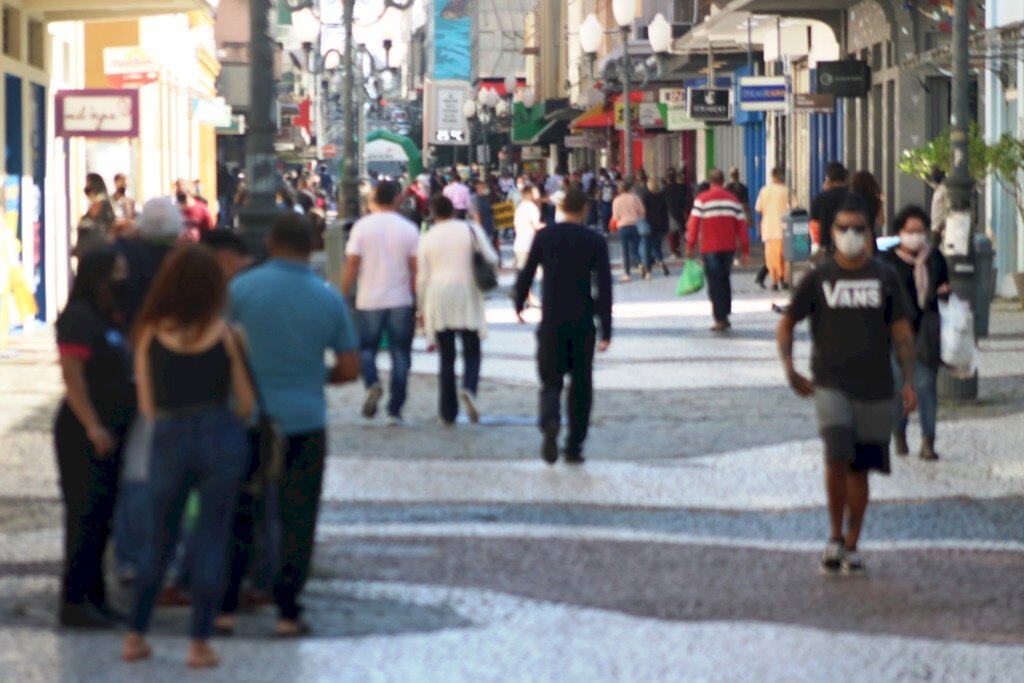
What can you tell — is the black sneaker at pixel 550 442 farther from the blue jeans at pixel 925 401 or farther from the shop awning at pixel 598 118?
the shop awning at pixel 598 118

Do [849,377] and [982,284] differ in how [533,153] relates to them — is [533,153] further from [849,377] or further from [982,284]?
[849,377]

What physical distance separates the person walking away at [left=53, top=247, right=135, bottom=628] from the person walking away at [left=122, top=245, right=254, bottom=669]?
80 centimetres

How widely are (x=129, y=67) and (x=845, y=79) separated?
11.0 meters

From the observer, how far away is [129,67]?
32969 mm

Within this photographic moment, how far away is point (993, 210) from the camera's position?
2797 centimetres

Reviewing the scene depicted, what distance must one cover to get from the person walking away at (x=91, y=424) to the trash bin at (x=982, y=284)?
9.47 metres

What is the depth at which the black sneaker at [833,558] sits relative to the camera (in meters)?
10.1

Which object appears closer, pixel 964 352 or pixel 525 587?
pixel 525 587

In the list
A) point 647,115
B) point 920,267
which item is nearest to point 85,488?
point 920,267

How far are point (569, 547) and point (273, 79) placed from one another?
2.53 metres

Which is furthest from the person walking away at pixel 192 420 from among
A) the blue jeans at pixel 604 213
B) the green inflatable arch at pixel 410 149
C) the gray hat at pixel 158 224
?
the green inflatable arch at pixel 410 149

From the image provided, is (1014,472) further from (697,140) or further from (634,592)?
(697,140)

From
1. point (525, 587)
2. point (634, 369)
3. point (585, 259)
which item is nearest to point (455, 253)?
point (585, 259)

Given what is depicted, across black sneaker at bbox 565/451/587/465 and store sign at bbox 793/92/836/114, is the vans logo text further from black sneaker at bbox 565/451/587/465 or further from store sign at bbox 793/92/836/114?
store sign at bbox 793/92/836/114
